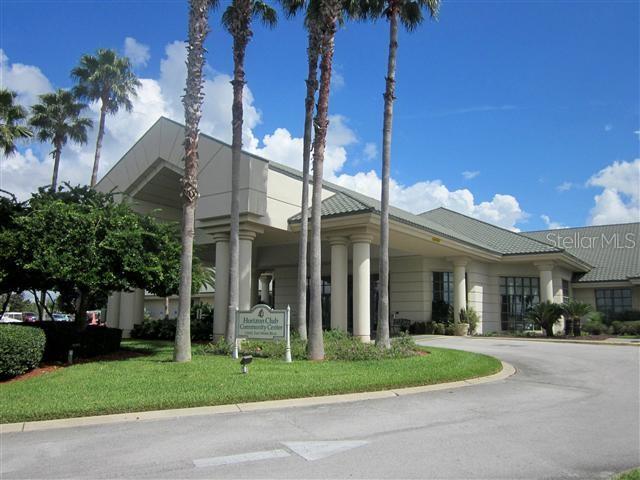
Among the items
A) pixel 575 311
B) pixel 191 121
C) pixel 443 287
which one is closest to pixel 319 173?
pixel 191 121

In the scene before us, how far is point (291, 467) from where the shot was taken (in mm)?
5656

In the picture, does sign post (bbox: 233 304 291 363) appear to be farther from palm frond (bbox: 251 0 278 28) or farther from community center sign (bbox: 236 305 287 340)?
palm frond (bbox: 251 0 278 28)

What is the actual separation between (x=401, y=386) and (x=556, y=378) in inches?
163

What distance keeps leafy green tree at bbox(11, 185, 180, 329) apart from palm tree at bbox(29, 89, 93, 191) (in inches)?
719

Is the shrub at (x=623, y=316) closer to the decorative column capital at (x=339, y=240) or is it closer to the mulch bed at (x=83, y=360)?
the decorative column capital at (x=339, y=240)

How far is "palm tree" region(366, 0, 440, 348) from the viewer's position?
15.4m

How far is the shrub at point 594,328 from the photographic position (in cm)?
2845

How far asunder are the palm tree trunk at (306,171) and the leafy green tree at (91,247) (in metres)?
3.64

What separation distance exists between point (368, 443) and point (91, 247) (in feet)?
32.0

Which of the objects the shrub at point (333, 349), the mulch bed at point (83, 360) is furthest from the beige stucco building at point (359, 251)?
the mulch bed at point (83, 360)

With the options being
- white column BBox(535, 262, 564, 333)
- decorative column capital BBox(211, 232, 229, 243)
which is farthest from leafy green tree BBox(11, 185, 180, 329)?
white column BBox(535, 262, 564, 333)

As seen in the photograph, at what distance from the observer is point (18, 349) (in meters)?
11.6

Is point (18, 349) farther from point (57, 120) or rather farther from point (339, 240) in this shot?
point (57, 120)

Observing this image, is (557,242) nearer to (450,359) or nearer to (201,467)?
(450,359)
